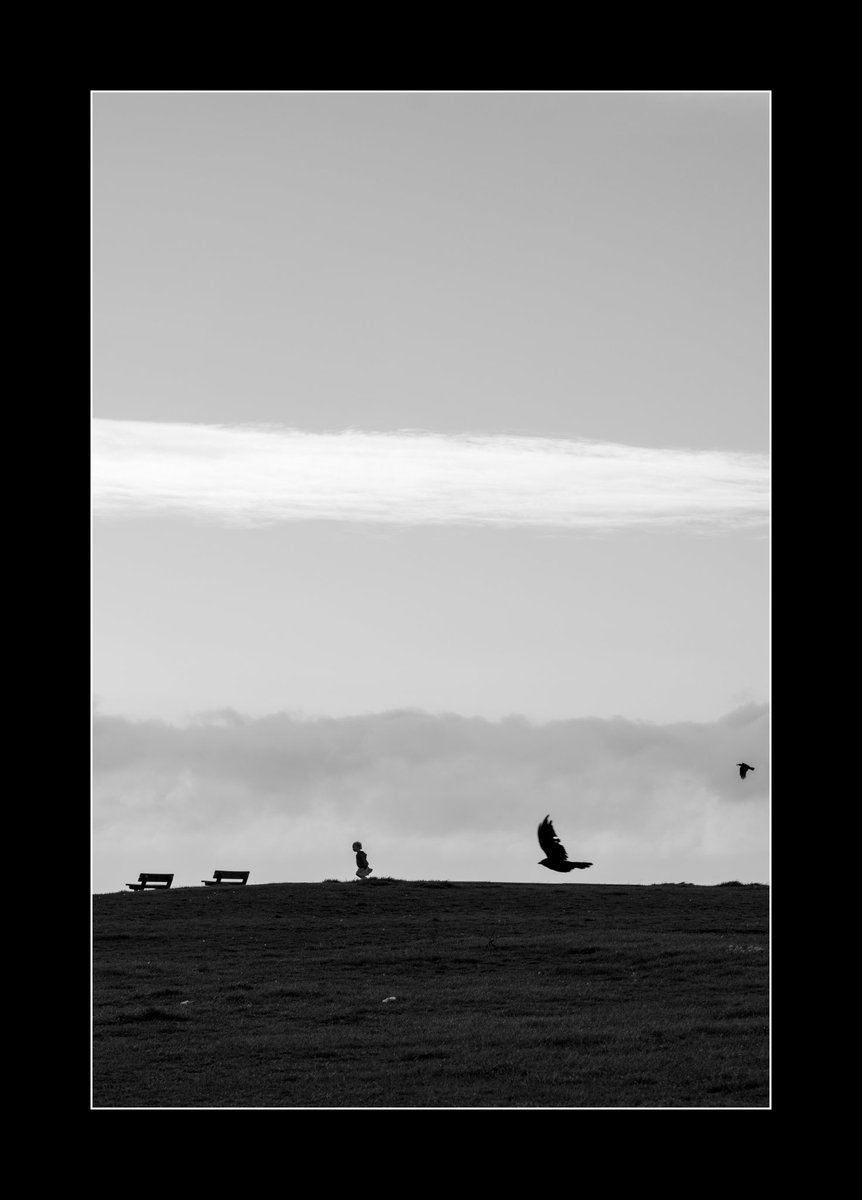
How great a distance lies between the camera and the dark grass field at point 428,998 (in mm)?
26266

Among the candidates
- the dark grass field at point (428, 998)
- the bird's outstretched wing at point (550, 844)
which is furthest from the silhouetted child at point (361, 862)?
the bird's outstretched wing at point (550, 844)

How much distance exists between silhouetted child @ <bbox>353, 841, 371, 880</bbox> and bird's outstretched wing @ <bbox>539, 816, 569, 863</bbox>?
136ft

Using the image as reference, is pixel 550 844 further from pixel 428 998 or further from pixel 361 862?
pixel 361 862

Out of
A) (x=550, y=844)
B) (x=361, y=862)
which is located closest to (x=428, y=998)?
(x=550, y=844)

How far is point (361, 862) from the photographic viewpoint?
197ft

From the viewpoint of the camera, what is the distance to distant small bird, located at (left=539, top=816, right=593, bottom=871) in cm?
1867

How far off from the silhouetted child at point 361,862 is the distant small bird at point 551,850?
4143 cm

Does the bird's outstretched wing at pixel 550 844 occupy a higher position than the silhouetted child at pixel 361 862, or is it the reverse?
the bird's outstretched wing at pixel 550 844

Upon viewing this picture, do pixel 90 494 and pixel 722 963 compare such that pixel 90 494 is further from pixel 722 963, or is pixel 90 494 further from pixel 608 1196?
pixel 722 963

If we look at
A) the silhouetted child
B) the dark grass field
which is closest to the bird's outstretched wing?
the dark grass field

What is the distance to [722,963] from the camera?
128ft

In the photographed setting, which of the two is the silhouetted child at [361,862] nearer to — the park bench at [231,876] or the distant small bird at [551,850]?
the park bench at [231,876]

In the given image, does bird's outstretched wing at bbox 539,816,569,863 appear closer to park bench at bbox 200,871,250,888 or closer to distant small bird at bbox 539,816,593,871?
distant small bird at bbox 539,816,593,871
